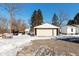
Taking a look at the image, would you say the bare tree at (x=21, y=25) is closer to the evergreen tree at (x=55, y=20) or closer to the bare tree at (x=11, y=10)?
the bare tree at (x=11, y=10)

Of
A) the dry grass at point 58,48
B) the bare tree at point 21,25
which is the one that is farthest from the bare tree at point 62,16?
the bare tree at point 21,25

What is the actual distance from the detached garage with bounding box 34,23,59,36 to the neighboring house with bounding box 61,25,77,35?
142 millimetres

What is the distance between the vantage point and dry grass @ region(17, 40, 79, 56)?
836 cm

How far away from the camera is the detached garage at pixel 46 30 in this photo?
8.43 m

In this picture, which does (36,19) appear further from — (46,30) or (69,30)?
(69,30)

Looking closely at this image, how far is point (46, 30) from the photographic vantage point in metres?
8.51

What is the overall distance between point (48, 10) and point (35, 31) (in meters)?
0.58

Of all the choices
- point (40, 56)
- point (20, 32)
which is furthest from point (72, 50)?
point (20, 32)

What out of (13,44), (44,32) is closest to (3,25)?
(13,44)

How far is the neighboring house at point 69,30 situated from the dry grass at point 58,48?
0.76ft

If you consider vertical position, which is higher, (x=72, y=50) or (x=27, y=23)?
(x=27, y=23)

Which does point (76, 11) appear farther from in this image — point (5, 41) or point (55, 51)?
point (5, 41)

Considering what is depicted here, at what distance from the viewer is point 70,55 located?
8352mm

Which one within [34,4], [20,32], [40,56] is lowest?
[40,56]
